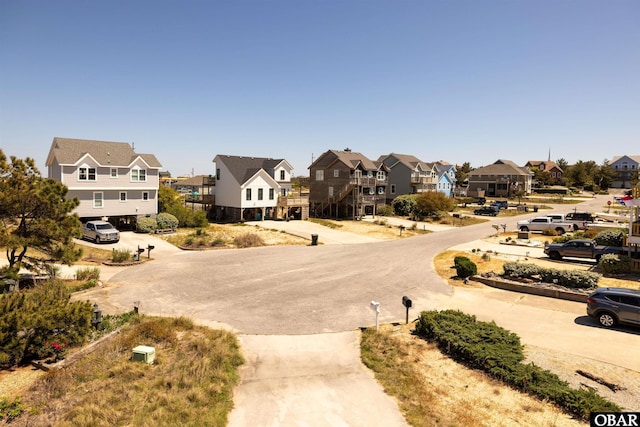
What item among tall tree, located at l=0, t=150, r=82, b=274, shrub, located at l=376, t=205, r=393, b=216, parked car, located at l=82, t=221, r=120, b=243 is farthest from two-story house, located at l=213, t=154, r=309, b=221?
tall tree, located at l=0, t=150, r=82, b=274

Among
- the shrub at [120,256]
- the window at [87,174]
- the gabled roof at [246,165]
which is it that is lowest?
the shrub at [120,256]

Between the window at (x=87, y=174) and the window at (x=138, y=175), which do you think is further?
the window at (x=138, y=175)

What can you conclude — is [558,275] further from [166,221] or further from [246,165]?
[246,165]

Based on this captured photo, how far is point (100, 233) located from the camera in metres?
32.8

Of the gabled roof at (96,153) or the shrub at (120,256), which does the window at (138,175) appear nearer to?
the gabled roof at (96,153)

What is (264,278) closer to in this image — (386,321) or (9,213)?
(386,321)

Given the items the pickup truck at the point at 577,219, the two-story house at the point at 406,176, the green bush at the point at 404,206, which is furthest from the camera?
the two-story house at the point at 406,176

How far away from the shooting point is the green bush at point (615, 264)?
24.4 meters

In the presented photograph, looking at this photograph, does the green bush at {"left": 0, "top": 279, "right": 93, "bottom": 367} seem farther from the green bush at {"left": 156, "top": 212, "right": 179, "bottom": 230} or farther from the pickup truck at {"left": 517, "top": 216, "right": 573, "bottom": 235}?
the pickup truck at {"left": 517, "top": 216, "right": 573, "bottom": 235}

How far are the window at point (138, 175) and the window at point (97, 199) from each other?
11.9ft

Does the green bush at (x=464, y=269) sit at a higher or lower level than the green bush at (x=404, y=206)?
lower

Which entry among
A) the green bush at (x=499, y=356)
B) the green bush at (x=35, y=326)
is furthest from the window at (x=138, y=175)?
the green bush at (x=499, y=356)

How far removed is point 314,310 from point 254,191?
31986mm

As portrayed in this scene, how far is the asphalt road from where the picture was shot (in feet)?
35.4
